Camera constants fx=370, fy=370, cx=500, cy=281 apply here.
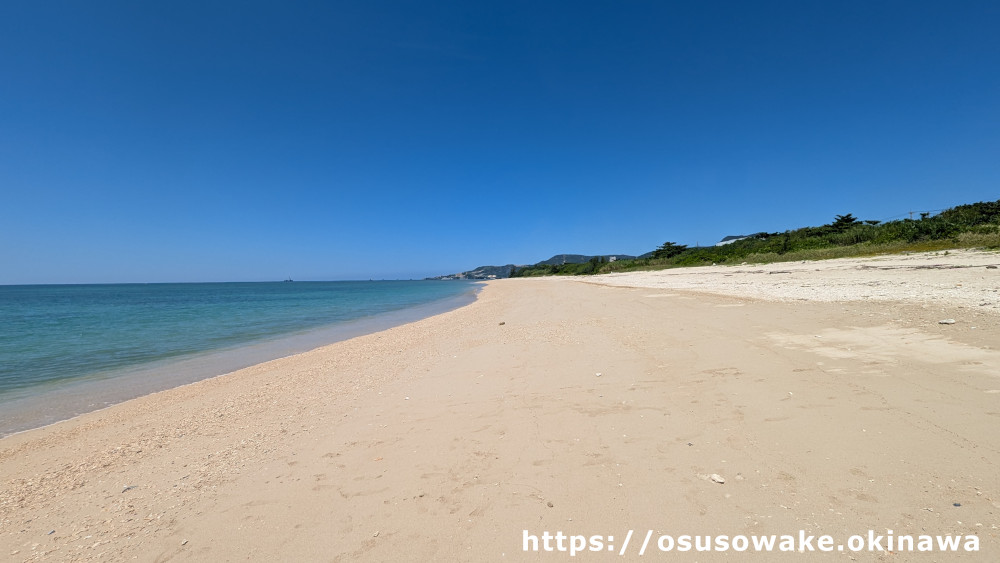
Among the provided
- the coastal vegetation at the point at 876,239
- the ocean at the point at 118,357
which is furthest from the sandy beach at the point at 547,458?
the coastal vegetation at the point at 876,239

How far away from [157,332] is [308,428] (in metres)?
17.9

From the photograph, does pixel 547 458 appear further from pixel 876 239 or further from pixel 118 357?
pixel 876 239

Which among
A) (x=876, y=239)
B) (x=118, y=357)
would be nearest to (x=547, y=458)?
(x=118, y=357)

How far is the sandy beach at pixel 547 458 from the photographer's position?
2486 mm

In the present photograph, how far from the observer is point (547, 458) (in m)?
3.44

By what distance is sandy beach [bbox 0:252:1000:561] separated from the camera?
2486mm

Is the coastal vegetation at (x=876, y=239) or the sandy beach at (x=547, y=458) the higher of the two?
the coastal vegetation at (x=876, y=239)

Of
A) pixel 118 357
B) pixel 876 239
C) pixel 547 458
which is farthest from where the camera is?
pixel 876 239

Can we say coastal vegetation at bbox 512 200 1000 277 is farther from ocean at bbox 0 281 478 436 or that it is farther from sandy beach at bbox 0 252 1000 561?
ocean at bbox 0 281 478 436

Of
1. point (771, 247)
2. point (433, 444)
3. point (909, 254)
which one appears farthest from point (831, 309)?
point (771, 247)

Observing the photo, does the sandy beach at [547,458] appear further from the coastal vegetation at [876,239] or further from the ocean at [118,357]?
the coastal vegetation at [876,239]

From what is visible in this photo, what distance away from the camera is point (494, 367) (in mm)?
6930

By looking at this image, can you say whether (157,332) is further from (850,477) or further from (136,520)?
(850,477)

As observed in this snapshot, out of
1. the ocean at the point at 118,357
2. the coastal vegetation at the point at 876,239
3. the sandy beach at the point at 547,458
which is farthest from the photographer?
the coastal vegetation at the point at 876,239
